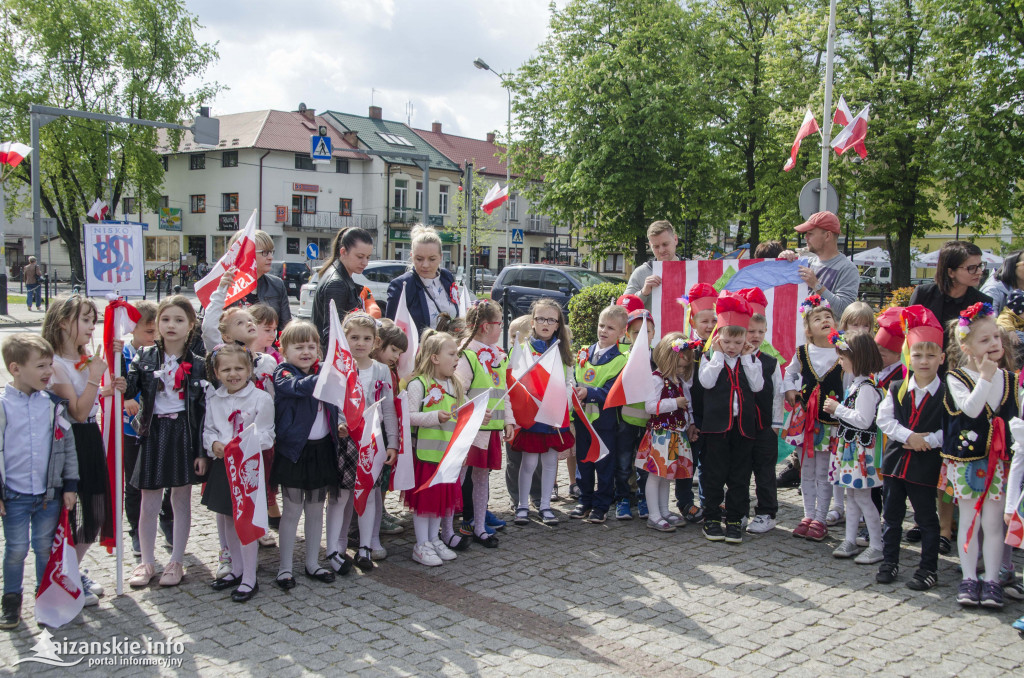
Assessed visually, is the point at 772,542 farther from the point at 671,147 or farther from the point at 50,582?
the point at 671,147

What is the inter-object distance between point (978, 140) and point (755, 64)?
7.71m

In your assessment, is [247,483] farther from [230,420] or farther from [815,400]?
[815,400]

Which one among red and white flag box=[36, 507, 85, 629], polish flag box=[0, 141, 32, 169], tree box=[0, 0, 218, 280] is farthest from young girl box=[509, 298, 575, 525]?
tree box=[0, 0, 218, 280]

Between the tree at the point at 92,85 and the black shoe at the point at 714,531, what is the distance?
3577 centimetres

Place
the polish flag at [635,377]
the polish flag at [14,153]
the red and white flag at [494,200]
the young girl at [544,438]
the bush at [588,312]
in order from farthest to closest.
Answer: the polish flag at [14,153] < the red and white flag at [494,200] < the bush at [588,312] < the young girl at [544,438] < the polish flag at [635,377]

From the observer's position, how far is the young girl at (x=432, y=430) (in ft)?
16.1

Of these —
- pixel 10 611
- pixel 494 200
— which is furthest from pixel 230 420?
pixel 494 200

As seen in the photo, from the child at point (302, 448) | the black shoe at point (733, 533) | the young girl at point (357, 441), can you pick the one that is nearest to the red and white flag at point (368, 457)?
the young girl at point (357, 441)

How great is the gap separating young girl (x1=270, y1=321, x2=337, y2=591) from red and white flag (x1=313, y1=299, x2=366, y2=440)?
0.14 metres

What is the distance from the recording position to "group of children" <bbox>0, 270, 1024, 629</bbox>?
4.25 m

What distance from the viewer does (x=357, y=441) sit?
4723mm

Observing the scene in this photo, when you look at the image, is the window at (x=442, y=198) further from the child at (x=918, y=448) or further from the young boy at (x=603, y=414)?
the child at (x=918, y=448)

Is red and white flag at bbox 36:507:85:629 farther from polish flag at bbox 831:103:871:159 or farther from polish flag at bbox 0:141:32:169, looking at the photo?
polish flag at bbox 0:141:32:169

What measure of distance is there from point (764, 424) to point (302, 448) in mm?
3149
